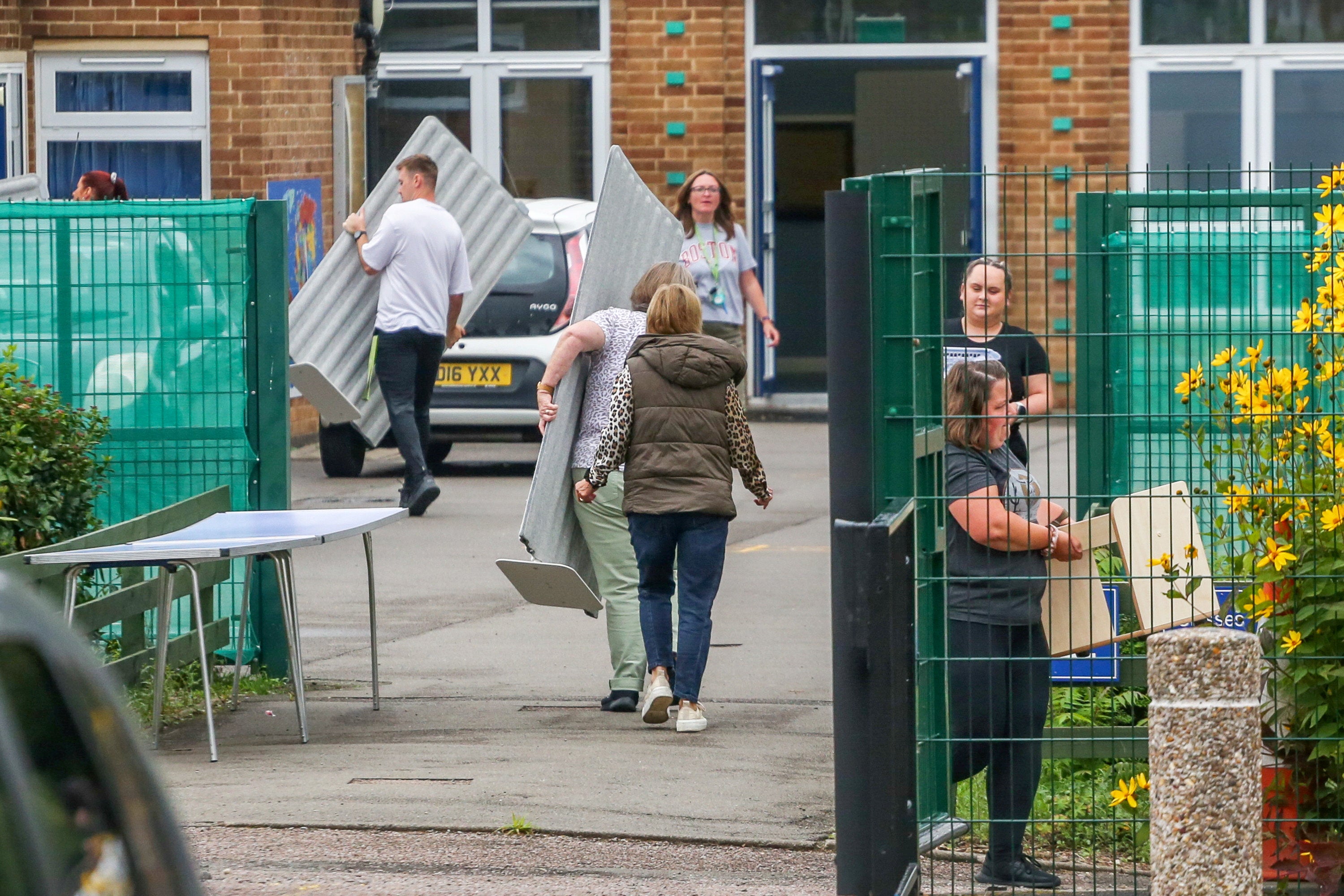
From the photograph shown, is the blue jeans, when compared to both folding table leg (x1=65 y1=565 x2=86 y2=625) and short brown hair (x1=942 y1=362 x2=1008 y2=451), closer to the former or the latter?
folding table leg (x1=65 y1=565 x2=86 y2=625)

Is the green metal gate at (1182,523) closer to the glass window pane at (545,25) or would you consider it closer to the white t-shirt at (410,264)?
the white t-shirt at (410,264)

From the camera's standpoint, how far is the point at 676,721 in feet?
24.9

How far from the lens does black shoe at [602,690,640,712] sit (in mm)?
7891

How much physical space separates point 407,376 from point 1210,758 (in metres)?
8.47

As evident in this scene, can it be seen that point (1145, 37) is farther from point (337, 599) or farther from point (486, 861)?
point (486, 861)

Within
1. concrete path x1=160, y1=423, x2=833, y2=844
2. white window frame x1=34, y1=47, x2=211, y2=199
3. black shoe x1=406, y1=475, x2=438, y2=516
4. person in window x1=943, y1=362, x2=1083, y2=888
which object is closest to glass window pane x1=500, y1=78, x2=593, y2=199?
white window frame x1=34, y1=47, x2=211, y2=199

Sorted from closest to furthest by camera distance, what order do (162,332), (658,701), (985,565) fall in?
(985,565)
(658,701)
(162,332)

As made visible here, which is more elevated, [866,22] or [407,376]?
[866,22]

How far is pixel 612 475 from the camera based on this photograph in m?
8.07

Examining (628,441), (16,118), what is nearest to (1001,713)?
(628,441)

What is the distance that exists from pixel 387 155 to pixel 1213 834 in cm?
A: 1502

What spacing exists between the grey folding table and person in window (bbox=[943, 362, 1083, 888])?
7.79 feet

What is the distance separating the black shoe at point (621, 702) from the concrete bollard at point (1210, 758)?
356cm

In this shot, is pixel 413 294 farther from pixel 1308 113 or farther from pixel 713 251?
pixel 1308 113
